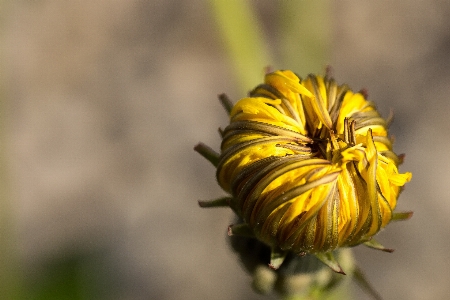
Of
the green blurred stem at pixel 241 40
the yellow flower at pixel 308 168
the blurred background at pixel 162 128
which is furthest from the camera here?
the blurred background at pixel 162 128

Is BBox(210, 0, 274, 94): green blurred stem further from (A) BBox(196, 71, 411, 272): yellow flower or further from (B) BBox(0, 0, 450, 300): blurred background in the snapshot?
(B) BBox(0, 0, 450, 300): blurred background

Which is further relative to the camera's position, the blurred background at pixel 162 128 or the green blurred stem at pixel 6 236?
the blurred background at pixel 162 128

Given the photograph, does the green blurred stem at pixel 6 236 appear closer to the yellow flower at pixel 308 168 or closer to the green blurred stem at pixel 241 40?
the green blurred stem at pixel 241 40

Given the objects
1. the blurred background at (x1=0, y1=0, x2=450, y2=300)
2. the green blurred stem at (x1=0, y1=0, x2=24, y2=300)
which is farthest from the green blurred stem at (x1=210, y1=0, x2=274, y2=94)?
the green blurred stem at (x1=0, y1=0, x2=24, y2=300)

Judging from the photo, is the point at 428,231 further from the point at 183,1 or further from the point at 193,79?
the point at 183,1

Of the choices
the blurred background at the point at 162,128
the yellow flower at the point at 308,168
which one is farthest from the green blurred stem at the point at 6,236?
the yellow flower at the point at 308,168
